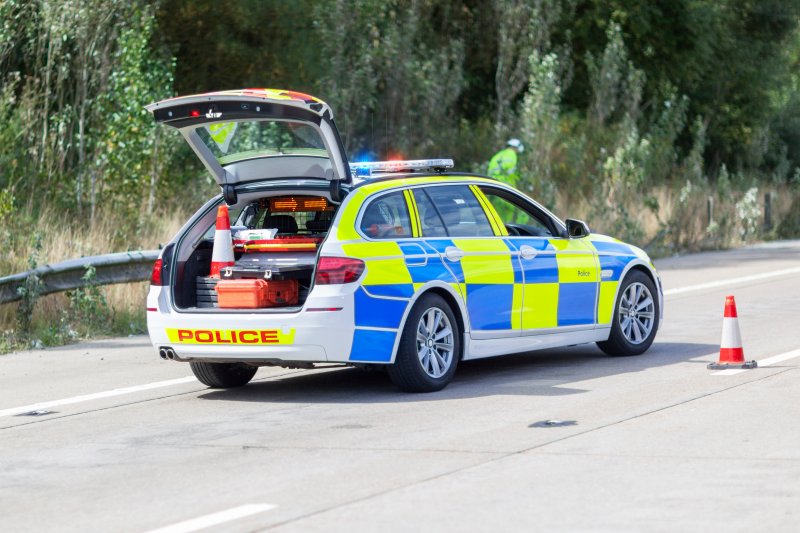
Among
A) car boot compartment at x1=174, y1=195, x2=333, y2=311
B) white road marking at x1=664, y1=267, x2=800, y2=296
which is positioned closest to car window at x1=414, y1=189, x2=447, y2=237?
car boot compartment at x1=174, y1=195, x2=333, y2=311

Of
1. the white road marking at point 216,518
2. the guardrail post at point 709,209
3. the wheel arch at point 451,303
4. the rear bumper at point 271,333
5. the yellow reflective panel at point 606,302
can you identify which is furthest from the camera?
the guardrail post at point 709,209

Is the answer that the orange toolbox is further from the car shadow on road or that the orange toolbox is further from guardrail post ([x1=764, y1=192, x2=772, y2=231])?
guardrail post ([x1=764, y1=192, x2=772, y2=231])

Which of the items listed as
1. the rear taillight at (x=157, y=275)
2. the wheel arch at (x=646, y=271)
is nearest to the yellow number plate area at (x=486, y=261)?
the wheel arch at (x=646, y=271)

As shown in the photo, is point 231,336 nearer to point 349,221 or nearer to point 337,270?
point 337,270

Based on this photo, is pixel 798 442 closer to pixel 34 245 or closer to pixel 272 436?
pixel 272 436

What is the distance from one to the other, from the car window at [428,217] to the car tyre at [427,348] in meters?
0.55

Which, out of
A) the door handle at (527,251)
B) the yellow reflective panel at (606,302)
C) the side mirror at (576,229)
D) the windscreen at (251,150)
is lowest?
the yellow reflective panel at (606,302)

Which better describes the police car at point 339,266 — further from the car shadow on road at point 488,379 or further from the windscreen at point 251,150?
the car shadow on road at point 488,379

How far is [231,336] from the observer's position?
10.2 meters

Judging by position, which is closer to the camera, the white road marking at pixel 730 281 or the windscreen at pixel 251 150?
the windscreen at pixel 251 150

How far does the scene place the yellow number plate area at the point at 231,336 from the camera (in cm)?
1002

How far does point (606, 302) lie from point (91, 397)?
13.7ft

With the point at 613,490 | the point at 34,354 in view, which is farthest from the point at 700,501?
the point at 34,354

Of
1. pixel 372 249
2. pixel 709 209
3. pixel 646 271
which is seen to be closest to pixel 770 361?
pixel 646 271
